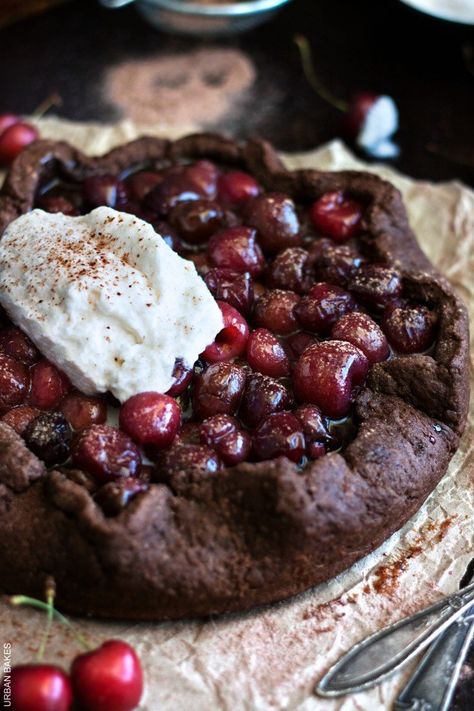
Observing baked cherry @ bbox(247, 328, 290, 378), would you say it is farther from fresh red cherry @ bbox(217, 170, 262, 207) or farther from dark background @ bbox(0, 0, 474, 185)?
dark background @ bbox(0, 0, 474, 185)

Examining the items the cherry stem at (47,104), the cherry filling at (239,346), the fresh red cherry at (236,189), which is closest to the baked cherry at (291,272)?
the cherry filling at (239,346)

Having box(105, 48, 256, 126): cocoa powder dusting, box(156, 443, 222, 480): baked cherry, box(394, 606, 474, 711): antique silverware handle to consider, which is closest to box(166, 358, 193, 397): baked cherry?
box(156, 443, 222, 480): baked cherry

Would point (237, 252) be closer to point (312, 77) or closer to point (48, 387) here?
point (48, 387)

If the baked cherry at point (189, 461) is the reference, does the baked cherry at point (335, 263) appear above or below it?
above

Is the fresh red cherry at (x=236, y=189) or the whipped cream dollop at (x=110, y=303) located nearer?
the whipped cream dollop at (x=110, y=303)

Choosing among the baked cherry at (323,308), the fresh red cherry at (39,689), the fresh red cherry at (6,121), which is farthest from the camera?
the fresh red cherry at (6,121)

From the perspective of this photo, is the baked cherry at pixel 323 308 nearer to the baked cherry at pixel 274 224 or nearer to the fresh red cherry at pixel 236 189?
the baked cherry at pixel 274 224

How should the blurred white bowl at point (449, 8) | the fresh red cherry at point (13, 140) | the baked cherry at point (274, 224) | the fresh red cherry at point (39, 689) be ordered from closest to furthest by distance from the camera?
the fresh red cherry at point (39, 689) < the baked cherry at point (274, 224) < the fresh red cherry at point (13, 140) < the blurred white bowl at point (449, 8)

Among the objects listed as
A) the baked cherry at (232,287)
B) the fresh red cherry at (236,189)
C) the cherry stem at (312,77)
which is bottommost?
the cherry stem at (312,77)
